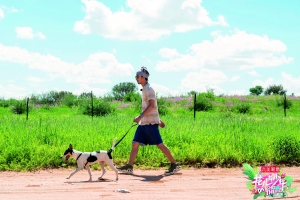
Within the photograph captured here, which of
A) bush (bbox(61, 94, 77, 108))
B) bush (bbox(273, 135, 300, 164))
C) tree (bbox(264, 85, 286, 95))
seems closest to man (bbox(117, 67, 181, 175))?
bush (bbox(273, 135, 300, 164))

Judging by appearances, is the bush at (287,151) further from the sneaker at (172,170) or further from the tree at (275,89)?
the tree at (275,89)

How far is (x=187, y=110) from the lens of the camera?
3005 centimetres

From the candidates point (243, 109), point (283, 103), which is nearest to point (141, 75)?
point (243, 109)

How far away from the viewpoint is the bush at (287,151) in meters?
10.2

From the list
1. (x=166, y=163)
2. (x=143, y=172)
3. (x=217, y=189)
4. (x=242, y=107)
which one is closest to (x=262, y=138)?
(x=166, y=163)

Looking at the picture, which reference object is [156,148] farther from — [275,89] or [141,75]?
[275,89]

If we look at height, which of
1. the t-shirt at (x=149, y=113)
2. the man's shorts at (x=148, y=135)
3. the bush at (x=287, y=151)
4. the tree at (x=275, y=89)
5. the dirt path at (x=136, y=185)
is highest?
the tree at (x=275, y=89)

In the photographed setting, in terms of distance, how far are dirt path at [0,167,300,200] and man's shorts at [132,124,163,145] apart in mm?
679

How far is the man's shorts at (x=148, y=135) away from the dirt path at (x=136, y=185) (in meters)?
0.68

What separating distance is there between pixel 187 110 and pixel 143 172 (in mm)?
21334

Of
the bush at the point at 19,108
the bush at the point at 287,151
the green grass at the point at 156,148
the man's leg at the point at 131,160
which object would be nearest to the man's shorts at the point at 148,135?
the man's leg at the point at 131,160

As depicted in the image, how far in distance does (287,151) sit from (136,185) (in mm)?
4626

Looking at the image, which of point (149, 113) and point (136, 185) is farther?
point (149, 113)

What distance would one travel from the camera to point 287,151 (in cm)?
1024
